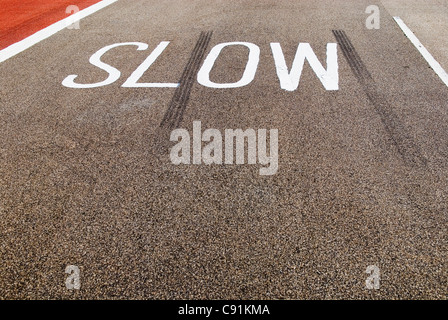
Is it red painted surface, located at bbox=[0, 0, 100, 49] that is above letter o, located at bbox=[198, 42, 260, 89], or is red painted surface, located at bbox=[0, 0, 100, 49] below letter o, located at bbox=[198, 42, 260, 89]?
above

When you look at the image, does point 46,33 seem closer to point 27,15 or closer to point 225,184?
point 27,15

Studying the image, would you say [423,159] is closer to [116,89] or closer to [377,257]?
[377,257]

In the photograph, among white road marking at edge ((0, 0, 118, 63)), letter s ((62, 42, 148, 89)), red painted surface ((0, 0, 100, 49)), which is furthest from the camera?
red painted surface ((0, 0, 100, 49))

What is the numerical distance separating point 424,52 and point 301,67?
7.99 ft

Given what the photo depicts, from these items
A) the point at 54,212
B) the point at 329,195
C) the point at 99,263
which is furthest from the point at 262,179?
the point at 54,212

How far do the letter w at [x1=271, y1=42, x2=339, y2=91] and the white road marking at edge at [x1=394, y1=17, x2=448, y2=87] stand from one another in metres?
1.53

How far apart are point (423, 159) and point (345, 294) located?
6.85 ft

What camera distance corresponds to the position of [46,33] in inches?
335

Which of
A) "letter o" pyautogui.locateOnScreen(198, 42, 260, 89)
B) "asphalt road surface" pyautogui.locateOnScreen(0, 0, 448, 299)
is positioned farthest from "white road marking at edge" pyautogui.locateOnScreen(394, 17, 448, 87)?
"letter o" pyautogui.locateOnScreen(198, 42, 260, 89)

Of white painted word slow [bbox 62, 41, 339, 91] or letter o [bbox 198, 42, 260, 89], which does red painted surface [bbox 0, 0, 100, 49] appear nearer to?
white painted word slow [bbox 62, 41, 339, 91]

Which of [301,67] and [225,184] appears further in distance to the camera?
[301,67]

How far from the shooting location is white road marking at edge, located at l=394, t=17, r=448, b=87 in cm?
605

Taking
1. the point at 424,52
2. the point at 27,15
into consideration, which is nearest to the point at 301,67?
the point at 424,52

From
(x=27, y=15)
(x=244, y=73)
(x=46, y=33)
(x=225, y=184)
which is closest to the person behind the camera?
(x=225, y=184)
